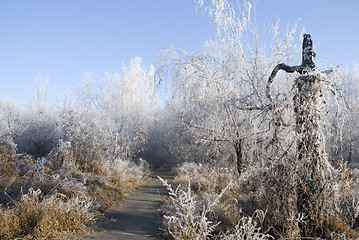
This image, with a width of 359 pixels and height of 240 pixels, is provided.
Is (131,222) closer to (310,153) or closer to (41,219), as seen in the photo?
(41,219)

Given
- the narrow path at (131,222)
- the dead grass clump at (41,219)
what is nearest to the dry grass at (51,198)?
the dead grass clump at (41,219)

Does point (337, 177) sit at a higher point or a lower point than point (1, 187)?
higher

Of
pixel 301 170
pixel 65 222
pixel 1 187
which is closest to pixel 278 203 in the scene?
pixel 301 170

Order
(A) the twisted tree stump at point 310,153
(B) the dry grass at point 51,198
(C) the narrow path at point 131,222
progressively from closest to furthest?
1. (A) the twisted tree stump at point 310,153
2. (B) the dry grass at point 51,198
3. (C) the narrow path at point 131,222

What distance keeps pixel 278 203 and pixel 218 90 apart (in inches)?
181

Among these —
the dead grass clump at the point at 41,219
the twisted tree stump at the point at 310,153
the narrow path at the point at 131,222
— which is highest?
the twisted tree stump at the point at 310,153

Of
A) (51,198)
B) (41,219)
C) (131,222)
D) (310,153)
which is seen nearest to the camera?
(310,153)

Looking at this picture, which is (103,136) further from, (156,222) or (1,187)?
(156,222)

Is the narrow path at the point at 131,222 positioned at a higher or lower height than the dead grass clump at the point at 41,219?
lower

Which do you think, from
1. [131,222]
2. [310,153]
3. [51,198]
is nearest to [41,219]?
[51,198]

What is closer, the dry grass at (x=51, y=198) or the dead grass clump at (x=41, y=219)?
the dead grass clump at (x=41, y=219)

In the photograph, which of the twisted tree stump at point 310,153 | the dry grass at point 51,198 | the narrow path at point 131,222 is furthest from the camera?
the narrow path at point 131,222

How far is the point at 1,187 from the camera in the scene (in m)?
6.31

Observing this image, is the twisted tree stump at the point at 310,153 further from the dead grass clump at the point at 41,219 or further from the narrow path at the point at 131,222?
the dead grass clump at the point at 41,219
